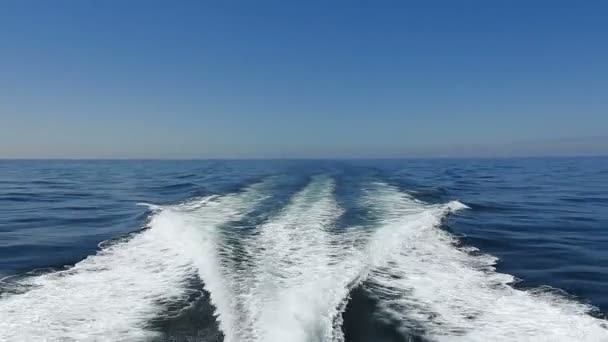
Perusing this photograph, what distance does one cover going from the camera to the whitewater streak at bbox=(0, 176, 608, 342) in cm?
536

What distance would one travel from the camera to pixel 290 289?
670 cm

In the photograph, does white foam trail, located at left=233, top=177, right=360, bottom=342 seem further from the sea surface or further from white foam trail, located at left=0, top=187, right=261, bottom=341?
white foam trail, located at left=0, top=187, right=261, bottom=341

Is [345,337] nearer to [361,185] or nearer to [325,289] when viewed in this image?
[325,289]

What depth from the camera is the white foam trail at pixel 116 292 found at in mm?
5301

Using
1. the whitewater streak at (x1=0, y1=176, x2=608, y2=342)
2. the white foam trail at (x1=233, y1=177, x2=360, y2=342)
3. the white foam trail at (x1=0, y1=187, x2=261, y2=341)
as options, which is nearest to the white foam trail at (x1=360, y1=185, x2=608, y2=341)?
the whitewater streak at (x1=0, y1=176, x2=608, y2=342)

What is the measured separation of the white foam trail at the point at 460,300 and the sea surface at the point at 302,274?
3 cm

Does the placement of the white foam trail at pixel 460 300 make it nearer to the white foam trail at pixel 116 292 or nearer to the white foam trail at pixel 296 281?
the white foam trail at pixel 296 281

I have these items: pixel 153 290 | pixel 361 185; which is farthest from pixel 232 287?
pixel 361 185

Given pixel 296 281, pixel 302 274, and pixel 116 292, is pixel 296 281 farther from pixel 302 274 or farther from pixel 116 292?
pixel 116 292

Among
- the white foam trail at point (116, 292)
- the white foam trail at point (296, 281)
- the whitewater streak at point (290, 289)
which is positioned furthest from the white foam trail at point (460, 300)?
the white foam trail at point (116, 292)

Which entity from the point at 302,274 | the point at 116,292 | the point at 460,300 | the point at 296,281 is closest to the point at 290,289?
the point at 296,281

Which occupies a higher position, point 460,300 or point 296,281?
point 296,281

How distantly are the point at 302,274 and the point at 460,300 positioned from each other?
9.73 ft

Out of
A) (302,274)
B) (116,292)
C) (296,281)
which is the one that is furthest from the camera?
Result: (302,274)
